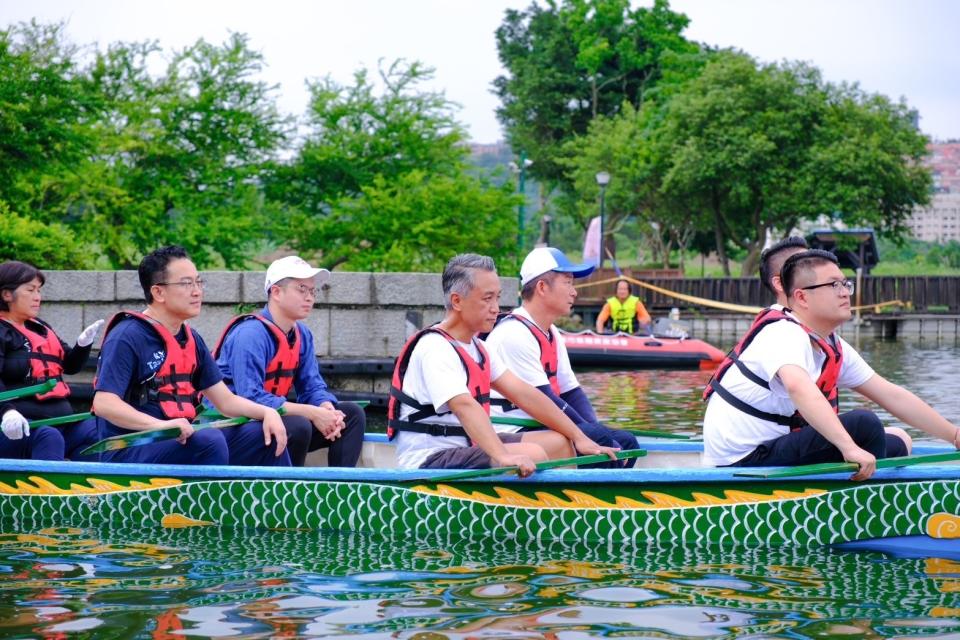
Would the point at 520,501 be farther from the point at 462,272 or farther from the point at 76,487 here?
the point at 76,487

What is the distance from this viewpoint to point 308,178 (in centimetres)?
2012

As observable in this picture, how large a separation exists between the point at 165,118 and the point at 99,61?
131 cm

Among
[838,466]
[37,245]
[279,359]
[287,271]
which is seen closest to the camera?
[838,466]

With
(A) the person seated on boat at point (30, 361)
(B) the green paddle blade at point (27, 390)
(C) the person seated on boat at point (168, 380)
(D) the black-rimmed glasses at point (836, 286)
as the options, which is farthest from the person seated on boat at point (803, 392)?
(B) the green paddle blade at point (27, 390)

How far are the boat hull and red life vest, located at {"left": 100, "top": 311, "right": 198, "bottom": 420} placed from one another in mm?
363

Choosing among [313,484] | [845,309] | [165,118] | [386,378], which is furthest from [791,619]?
[165,118]

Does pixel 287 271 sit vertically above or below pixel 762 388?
above

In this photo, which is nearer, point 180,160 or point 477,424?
point 477,424

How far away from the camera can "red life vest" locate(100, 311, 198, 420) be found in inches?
265

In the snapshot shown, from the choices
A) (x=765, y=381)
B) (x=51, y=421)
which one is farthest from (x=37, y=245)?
(x=765, y=381)

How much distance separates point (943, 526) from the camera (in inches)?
237

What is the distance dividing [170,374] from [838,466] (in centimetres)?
333

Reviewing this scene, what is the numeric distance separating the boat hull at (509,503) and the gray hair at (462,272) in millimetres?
982

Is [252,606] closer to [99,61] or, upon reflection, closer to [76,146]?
[76,146]
